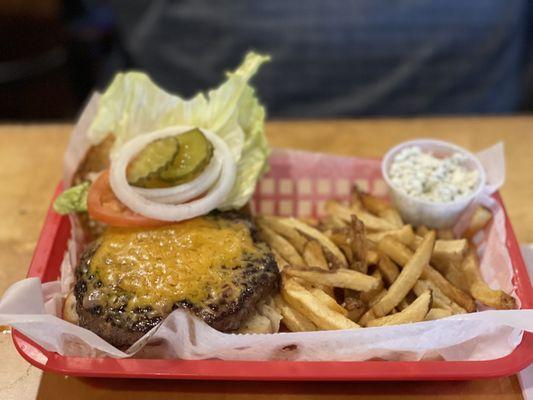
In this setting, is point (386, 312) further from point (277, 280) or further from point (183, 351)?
point (183, 351)

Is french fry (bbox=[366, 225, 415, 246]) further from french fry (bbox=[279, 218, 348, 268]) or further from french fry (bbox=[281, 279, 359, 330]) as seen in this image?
french fry (bbox=[281, 279, 359, 330])

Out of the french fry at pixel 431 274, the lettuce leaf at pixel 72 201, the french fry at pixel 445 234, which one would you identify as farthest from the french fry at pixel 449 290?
the lettuce leaf at pixel 72 201

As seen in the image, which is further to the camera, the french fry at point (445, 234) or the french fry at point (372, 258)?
the french fry at point (445, 234)

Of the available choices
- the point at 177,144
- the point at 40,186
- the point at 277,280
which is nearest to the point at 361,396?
the point at 277,280

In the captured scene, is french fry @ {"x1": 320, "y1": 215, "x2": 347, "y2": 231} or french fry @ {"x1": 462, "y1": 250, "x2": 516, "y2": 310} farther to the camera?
french fry @ {"x1": 320, "y1": 215, "x2": 347, "y2": 231}

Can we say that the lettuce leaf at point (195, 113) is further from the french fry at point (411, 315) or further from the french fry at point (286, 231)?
the french fry at point (411, 315)

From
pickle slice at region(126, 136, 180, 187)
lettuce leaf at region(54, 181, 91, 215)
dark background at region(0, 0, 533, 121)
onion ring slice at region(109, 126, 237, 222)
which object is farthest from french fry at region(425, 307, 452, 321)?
dark background at region(0, 0, 533, 121)
